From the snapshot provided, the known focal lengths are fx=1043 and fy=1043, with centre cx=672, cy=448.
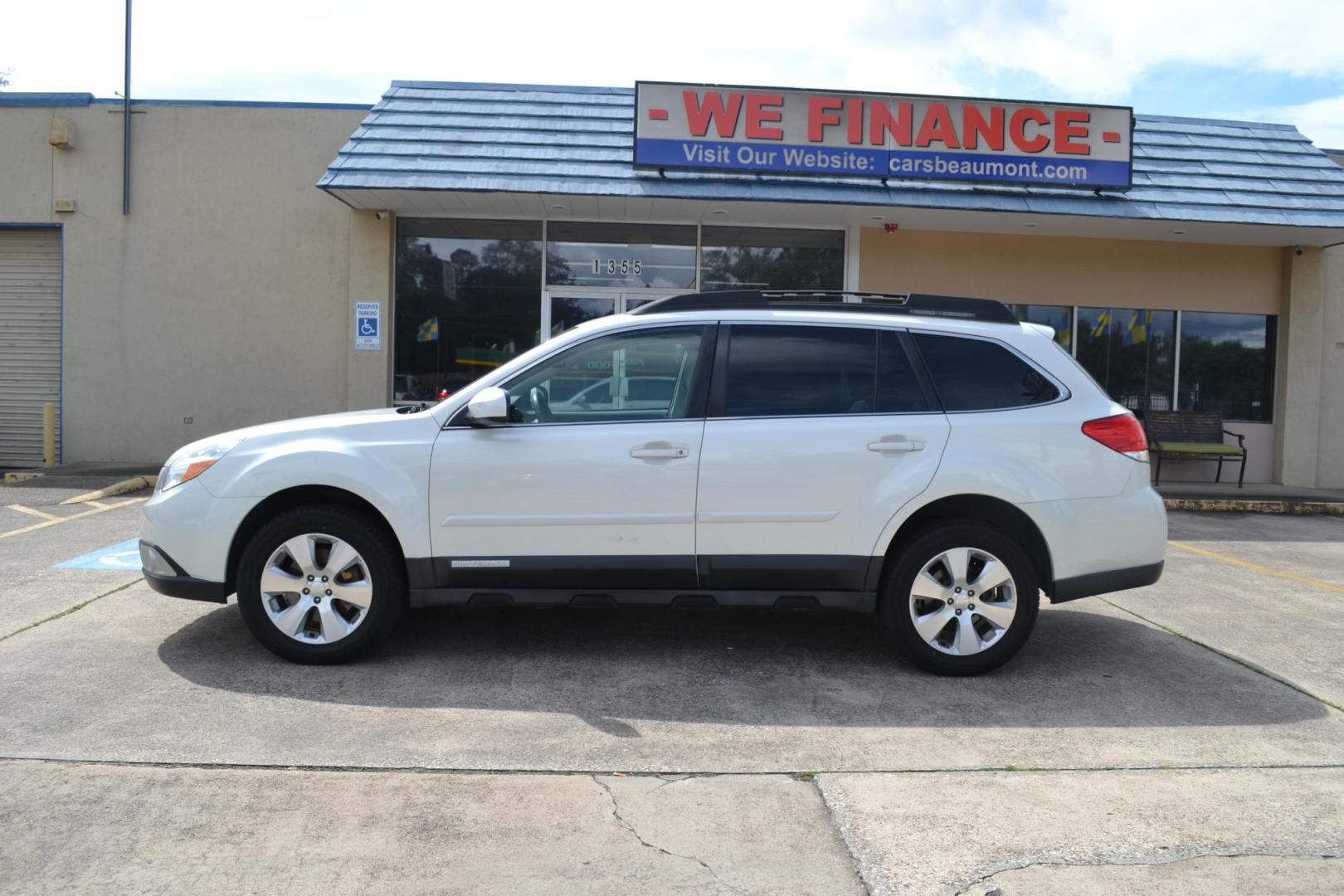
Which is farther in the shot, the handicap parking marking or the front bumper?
the handicap parking marking

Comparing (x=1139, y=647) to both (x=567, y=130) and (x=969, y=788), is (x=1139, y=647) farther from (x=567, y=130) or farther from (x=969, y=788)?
(x=567, y=130)

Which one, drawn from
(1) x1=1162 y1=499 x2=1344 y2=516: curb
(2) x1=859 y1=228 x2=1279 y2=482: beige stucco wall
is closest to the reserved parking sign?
(2) x1=859 y1=228 x2=1279 y2=482: beige stucco wall

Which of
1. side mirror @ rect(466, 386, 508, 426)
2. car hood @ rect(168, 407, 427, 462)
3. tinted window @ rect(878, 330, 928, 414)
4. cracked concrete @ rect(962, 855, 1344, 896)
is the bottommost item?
cracked concrete @ rect(962, 855, 1344, 896)

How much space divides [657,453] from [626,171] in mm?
8253

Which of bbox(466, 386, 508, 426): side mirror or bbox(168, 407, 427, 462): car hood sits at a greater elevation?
bbox(466, 386, 508, 426): side mirror

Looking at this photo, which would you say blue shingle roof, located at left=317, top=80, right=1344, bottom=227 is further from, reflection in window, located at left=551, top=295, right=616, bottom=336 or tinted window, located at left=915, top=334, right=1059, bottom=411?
tinted window, located at left=915, top=334, right=1059, bottom=411

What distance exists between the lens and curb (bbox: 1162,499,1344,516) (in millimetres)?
12328

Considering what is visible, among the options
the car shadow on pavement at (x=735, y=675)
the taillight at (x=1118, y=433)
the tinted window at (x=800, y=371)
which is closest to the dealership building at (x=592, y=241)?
the tinted window at (x=800, y=371)

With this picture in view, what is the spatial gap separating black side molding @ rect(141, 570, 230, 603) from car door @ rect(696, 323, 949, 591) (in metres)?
2.39

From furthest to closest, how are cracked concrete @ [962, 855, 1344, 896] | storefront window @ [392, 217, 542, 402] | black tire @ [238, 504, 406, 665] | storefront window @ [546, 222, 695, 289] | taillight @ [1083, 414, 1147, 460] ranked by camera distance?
storefront window @ [546, 222, 695, 289], storefront window @ [392, 217, 542, 402], taillight @ [1083, 414, 1147, 460], black tire @ [238, 504, 406, 665], cracked concrete @ [962, 855, 1344, 896]

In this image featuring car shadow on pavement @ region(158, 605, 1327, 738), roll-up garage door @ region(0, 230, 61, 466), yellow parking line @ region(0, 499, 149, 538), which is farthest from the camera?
roll-up garage door @ region(0, 230, 61, 466)

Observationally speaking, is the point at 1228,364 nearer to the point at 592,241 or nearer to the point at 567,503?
the point at 592,241

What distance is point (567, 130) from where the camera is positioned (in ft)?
43.7

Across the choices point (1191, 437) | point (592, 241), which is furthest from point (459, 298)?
point (1191, 437)
